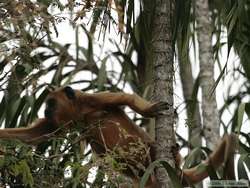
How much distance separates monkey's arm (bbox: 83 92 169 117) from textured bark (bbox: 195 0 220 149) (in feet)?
3.07

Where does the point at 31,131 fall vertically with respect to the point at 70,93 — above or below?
below

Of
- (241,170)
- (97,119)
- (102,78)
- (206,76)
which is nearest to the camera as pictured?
(241,170)

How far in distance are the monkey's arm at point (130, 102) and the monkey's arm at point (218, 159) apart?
53 cm

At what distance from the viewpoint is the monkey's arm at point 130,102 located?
184 inches

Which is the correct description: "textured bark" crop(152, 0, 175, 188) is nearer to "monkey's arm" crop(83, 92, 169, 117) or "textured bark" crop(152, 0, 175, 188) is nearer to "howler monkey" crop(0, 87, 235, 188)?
"monkey's arm" crop(83, 92, 169, 117)

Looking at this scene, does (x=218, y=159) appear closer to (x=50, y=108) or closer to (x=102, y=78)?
(x=50, y=108)

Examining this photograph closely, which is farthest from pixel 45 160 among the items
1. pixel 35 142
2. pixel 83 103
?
pixel 83 103

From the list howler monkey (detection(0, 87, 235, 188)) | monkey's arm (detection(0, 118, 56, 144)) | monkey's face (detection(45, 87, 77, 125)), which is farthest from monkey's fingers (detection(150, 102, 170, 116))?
monkey's face (detection(45, 87, 77, 125))

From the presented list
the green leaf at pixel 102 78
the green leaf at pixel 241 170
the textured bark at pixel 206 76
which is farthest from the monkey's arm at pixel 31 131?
the green leaf at pixel 241 170

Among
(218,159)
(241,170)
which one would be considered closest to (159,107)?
(241,170)

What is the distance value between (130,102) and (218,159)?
875 mm

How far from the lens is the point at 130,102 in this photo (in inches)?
227

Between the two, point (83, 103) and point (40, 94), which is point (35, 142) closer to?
point (83, 103)

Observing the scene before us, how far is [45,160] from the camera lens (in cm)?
439
